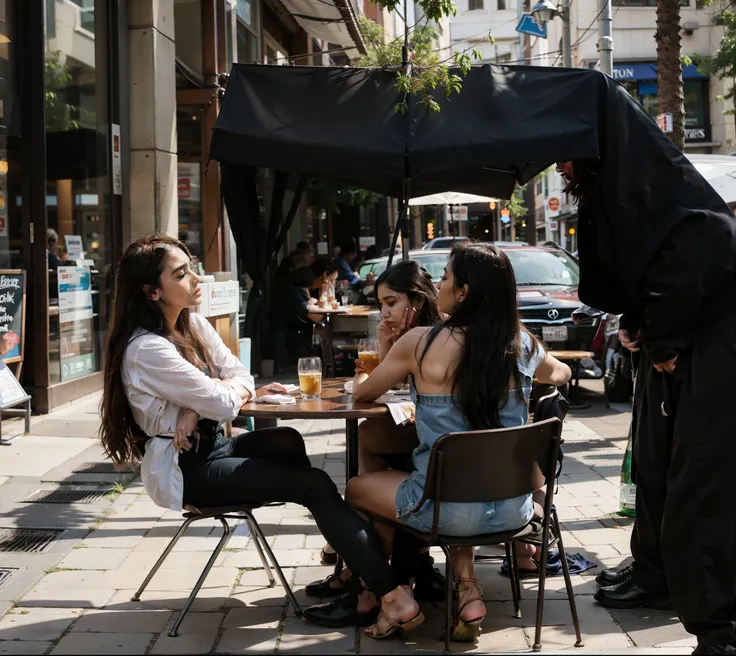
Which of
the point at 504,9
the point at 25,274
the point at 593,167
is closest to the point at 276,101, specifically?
the point at 25,274

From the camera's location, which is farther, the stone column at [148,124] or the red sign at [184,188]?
the red sign at [184,188]

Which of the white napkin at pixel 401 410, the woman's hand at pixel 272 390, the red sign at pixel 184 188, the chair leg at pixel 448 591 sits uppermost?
the red sign at pixel 184 188

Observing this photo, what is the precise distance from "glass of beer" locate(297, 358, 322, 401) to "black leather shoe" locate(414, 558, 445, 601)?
912 millimetres

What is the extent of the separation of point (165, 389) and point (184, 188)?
8774mm

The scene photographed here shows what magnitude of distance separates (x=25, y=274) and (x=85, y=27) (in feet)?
9.56

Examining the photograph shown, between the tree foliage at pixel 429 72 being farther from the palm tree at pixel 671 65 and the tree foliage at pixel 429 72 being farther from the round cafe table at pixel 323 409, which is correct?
the palm tree at pixel 671 65

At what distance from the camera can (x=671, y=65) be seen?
35.4 ft

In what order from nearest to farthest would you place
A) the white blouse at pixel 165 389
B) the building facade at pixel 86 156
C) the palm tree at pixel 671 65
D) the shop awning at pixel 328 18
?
the white blouse at pixel 165 389 → the building facade at pixel 86 156 → the palm tree at pixel 671 65 → the shop awning at pixel 328 18

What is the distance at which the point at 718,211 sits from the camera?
370 cm

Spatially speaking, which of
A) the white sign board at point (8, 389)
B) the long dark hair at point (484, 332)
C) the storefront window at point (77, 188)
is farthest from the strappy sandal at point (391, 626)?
the storefront window at point (77, 188)

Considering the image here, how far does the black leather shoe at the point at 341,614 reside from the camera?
3.92 metres

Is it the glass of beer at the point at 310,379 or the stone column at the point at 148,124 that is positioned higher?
the stone column at the point at 148,124

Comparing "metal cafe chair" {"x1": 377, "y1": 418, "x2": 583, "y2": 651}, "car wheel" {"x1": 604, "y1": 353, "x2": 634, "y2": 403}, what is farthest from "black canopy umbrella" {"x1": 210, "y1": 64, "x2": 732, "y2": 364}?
"metal cafe chair" {"x1": 377, "y1": 418, "x2": 583, "y2": 651}

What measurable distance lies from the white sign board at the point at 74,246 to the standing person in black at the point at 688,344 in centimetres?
629
